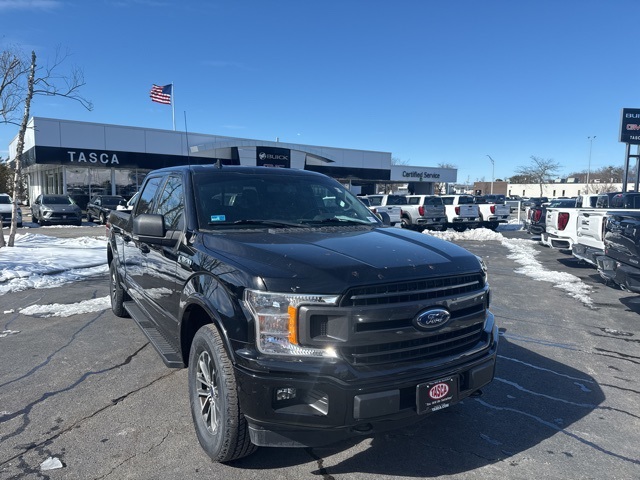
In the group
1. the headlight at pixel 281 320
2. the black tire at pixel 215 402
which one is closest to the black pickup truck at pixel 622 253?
the headlight at pixel 281 320

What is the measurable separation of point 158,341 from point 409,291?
2492mm

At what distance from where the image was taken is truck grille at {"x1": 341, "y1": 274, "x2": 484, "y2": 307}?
2637 mm

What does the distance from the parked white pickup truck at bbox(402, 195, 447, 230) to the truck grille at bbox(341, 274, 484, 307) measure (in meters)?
20.5

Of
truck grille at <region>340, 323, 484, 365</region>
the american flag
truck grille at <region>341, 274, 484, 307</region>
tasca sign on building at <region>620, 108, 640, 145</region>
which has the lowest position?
truck grille at <region>340, 323, 484, 365</region>

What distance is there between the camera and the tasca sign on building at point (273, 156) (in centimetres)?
3095

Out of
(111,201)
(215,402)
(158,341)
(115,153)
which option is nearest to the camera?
(215,402)

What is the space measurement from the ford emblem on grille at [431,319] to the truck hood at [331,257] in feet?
0.71

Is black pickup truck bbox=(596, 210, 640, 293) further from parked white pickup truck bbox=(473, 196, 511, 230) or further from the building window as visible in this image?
the building window

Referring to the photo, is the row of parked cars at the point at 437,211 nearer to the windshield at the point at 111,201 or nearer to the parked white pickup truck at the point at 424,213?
the parked white pickup truck at the point at 424,213

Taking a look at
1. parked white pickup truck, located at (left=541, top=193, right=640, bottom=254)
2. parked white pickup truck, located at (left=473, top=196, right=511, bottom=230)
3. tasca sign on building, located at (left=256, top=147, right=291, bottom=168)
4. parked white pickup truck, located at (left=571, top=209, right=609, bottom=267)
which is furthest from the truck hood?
tasca sign on building, located at (left=256, top=147, right=291, bottom=168)

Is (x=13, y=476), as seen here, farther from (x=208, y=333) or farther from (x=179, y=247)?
(x=179, y=247)

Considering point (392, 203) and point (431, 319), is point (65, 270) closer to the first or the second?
point (431, 319)

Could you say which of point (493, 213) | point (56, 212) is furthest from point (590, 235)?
point (56, 212)

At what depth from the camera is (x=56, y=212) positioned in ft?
78.7
